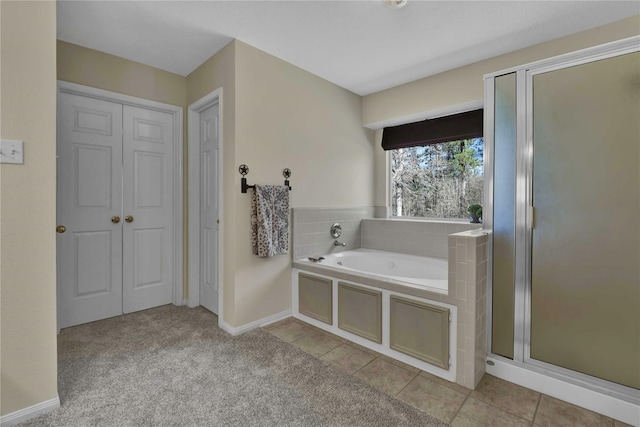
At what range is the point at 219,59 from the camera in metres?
2.64

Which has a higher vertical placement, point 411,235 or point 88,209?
point 88,209

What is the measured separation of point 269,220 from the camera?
2.60 metres

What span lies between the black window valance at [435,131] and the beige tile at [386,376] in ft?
7.73

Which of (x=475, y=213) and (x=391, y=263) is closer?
(x=475, y=213)

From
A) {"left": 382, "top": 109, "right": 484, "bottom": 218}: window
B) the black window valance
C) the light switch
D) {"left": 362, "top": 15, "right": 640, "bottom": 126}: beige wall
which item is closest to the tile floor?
{"left": 382, "top": 109, "right": 484, "bottom": 218}: window

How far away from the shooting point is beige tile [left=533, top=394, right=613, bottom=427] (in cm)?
151

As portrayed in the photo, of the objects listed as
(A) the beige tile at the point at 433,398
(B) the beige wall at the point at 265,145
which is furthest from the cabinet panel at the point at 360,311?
(B) the beige wall at the point at 265,145

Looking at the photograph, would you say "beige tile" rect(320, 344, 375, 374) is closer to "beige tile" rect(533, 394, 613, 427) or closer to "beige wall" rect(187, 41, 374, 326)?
"beige wall" rect(187, 41, 374, 326)

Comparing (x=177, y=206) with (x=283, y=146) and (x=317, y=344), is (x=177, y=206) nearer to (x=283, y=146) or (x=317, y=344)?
(x=283, y=146)

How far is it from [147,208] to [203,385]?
190 cm

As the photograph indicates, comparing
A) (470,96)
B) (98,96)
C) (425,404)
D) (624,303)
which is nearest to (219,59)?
(98,96)

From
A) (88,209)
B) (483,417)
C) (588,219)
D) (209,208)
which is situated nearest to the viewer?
(483,417)

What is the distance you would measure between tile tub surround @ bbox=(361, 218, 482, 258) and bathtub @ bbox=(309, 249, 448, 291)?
0.10m

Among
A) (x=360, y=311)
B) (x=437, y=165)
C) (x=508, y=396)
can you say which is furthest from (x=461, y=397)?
(x=437, y=165)
